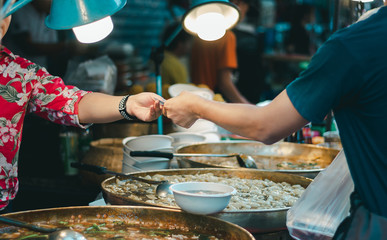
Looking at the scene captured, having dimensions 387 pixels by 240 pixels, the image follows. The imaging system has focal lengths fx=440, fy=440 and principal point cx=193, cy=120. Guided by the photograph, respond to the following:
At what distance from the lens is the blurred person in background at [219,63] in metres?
5.42

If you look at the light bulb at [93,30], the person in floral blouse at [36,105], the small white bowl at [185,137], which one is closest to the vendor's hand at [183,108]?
the person in floral blouse at [36,105]

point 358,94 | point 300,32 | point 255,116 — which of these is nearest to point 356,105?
point 358,94

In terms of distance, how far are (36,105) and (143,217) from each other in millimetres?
875

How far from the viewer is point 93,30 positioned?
194cm

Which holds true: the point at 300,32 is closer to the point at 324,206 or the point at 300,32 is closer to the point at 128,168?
the point at 128,168

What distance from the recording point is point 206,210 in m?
1.65

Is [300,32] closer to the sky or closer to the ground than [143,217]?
closer to the sky

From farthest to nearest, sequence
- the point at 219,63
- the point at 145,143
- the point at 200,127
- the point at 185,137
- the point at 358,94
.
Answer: the point at 219,63, the point at 200,127, the point at 185,137, the point at 145,143, the point at 358,94

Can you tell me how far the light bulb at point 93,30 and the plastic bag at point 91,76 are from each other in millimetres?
1700

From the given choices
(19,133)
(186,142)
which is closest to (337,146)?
(186,142)

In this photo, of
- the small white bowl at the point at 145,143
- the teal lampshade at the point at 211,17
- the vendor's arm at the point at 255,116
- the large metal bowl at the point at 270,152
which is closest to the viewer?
the vendor's arm at the point at 255,116

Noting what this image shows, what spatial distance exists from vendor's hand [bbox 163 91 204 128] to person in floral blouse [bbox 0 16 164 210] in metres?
0.20

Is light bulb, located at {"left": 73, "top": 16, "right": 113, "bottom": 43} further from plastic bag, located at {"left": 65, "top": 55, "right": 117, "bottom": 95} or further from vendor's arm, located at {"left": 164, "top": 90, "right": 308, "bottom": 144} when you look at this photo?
plastic bag, located at {"left": 65, "top": 55, "right": 117, "bottom": 95}

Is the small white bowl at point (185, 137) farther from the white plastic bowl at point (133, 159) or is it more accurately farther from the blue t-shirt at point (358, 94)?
the blue t-shirt at point (358, 94)
